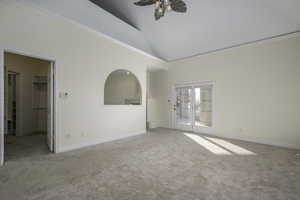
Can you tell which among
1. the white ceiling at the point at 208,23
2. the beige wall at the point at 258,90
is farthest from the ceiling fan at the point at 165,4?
the beige wall at the point at 258,90

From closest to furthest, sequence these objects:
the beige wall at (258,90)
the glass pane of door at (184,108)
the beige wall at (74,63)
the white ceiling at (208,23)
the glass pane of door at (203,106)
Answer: the beige wall at (74,63) < the white ceiling at (208,23) < the beige wall at (258,90) < the glass pane of door at (203,106) < the glass pane of door at (184,108)

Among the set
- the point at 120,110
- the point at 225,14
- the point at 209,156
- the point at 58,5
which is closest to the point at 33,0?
the point at 58,5

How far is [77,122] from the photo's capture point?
3414 millimetres

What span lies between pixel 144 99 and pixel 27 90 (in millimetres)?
3815

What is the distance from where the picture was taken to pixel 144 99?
518 centimetres

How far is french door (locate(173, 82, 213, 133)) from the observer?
5.10 meters

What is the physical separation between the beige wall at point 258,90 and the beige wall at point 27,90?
570cm

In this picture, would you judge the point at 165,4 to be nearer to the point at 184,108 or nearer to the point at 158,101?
the point at 184,108

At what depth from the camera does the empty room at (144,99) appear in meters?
2.04

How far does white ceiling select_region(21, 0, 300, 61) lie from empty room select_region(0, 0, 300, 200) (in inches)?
1.2

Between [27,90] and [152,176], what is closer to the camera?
[152,176]

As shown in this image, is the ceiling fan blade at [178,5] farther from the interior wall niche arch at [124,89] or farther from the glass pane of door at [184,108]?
the glass pane of door at [184,108]

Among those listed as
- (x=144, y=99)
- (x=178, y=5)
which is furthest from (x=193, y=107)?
(x=178, y=5)

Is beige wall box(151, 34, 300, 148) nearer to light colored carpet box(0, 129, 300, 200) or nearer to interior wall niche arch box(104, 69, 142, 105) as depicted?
light colored carpet box(0, 129, 300, 200)
